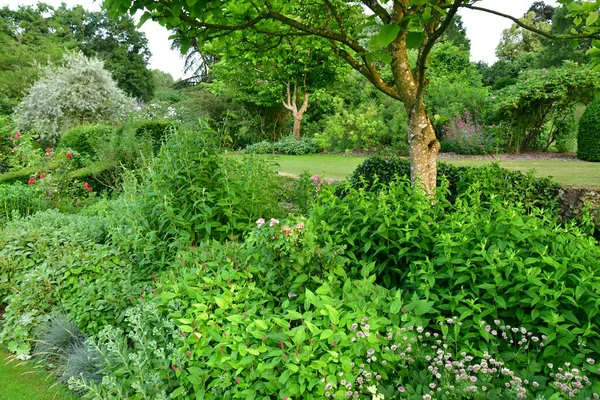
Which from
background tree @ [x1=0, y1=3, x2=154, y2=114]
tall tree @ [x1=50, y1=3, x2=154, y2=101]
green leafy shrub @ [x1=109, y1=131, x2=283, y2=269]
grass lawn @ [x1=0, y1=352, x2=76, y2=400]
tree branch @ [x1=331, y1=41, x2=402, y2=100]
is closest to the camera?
grass lawn @ [x1=0, y1=352, x2=76, y2=400]

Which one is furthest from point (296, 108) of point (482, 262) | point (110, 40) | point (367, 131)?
point (110, 40)

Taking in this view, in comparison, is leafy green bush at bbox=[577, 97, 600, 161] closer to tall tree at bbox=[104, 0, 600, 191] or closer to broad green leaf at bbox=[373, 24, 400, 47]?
tall tree at bbox=[104, 0, 600, 191]

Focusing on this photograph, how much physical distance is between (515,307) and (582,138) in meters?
8.21

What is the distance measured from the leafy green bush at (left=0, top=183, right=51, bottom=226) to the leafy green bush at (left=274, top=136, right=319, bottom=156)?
9.33 meters

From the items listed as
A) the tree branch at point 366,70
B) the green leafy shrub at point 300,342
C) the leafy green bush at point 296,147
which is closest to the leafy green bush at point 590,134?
the tree branch at point 366,70

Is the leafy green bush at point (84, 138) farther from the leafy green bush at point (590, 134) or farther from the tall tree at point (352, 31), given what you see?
the leafy green bush at point (590, 134)

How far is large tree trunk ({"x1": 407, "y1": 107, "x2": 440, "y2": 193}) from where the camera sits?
372cm

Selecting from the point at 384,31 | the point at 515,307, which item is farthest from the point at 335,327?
the point at 384,31

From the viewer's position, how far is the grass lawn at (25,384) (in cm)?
270

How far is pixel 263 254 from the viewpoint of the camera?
8.47 feet

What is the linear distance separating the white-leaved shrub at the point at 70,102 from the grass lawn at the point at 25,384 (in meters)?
13.9

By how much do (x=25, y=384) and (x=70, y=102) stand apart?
1526 centimetres

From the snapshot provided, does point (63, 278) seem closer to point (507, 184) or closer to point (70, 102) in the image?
point (507, 184)

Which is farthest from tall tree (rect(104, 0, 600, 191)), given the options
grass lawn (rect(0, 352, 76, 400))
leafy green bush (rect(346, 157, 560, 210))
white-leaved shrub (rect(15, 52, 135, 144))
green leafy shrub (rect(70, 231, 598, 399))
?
white-leaved shrub (rect(15, 52, 135, 144))
